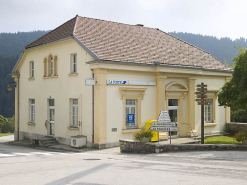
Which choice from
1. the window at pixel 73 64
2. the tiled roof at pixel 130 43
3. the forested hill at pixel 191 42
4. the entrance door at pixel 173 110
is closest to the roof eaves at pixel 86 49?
the tiled roof at pixel 130 43

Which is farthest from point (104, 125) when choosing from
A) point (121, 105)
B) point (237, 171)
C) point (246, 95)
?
point (237, 171)

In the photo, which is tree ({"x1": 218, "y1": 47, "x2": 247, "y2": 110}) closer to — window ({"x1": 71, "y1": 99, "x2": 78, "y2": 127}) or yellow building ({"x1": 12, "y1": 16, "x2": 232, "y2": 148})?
yellow building ({"x1": 12, "y1": 16, "x2": 232, "y2": 148})

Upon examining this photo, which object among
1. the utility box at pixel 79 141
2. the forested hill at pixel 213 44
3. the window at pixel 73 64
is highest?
the forested hill at pixel 213 44

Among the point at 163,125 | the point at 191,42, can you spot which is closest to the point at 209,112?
the point at 163,125

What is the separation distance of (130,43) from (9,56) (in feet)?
380

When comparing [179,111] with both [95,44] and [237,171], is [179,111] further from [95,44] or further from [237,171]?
[237,171]

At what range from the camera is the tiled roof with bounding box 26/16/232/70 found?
19.8m

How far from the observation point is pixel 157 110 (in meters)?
20.7

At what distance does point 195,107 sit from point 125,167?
41.2 ft

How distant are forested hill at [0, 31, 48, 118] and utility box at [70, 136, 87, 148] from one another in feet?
331

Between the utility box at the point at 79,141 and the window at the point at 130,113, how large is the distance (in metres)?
2.59

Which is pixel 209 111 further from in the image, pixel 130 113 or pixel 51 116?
pixel 51 116

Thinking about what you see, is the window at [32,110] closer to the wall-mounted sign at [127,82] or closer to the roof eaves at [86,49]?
the roof eaves at [86,49]

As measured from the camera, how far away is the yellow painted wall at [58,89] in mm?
19594
